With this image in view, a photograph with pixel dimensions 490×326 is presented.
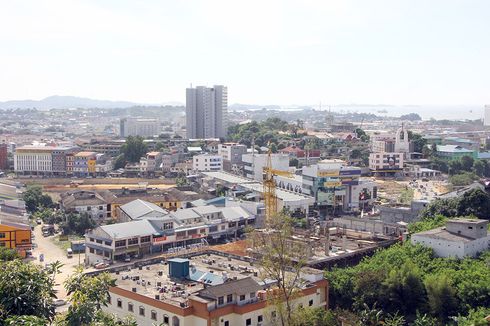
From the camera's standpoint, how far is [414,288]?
12.6 metres

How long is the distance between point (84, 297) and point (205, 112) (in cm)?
4635

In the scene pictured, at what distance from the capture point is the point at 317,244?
16.1 meters

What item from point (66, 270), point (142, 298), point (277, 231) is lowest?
point (66, 270)

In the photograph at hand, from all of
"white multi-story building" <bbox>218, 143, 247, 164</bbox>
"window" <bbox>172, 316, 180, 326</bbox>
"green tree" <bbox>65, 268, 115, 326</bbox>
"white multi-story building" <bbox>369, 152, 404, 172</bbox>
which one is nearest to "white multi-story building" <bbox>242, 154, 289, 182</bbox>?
"white multi-story building" <bbox>218, 143, 247, 164</bbox>

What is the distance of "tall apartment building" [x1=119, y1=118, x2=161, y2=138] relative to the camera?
202 ft

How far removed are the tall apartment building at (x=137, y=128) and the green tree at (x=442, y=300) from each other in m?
50.7

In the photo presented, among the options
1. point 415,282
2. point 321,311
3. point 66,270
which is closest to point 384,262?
point 415,282

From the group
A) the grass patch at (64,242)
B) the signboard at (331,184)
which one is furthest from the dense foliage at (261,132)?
the grass patch at (64,242)

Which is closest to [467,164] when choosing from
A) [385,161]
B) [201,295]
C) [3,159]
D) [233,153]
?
[385,161]

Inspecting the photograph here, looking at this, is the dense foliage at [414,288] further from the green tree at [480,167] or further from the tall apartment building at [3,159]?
the tall apartment building at [3,159]

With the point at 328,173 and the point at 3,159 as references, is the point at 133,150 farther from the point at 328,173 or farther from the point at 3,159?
the point at 328,173

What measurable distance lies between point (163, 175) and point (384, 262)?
2187 cm

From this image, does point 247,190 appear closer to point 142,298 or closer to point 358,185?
Answer: point 358,185

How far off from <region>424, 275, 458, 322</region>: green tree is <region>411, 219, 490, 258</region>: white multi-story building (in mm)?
2367
